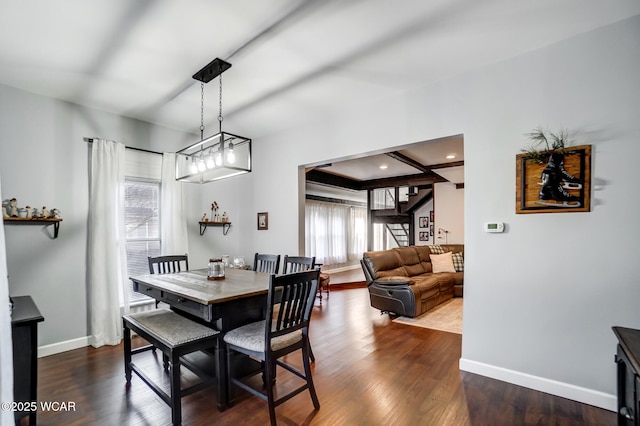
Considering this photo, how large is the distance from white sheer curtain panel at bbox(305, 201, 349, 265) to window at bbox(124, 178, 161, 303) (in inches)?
160

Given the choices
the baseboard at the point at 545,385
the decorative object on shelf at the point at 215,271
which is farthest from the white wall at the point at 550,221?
the decorative object on shelf at the point at 215,271

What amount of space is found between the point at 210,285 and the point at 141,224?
206 cm

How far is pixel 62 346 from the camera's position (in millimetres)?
3232

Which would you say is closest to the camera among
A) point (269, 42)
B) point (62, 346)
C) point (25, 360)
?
point (25, 360)

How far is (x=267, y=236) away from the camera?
4.51 m

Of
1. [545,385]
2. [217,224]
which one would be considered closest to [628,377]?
[545,385]

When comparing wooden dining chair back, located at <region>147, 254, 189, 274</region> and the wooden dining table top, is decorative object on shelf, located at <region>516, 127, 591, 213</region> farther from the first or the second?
wooden dining chair back, located at <region>147, 254, 189, 274</region>

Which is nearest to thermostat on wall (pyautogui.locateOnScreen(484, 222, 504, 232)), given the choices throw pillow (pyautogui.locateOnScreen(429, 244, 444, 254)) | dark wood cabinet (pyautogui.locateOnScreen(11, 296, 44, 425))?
dark wood cabinet (pyautogui.locateOnScreen(11, 296, 44, 425))

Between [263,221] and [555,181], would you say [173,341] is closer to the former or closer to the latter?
[263,221]

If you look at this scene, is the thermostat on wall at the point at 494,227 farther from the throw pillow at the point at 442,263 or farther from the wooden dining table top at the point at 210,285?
the throw pillow at the point at 442,263

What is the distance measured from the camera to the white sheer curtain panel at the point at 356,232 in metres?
9.29

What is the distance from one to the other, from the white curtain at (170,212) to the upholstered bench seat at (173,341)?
4.93 ft

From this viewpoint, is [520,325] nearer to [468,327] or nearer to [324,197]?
[468,327]

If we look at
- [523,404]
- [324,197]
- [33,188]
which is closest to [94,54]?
[33,188]
